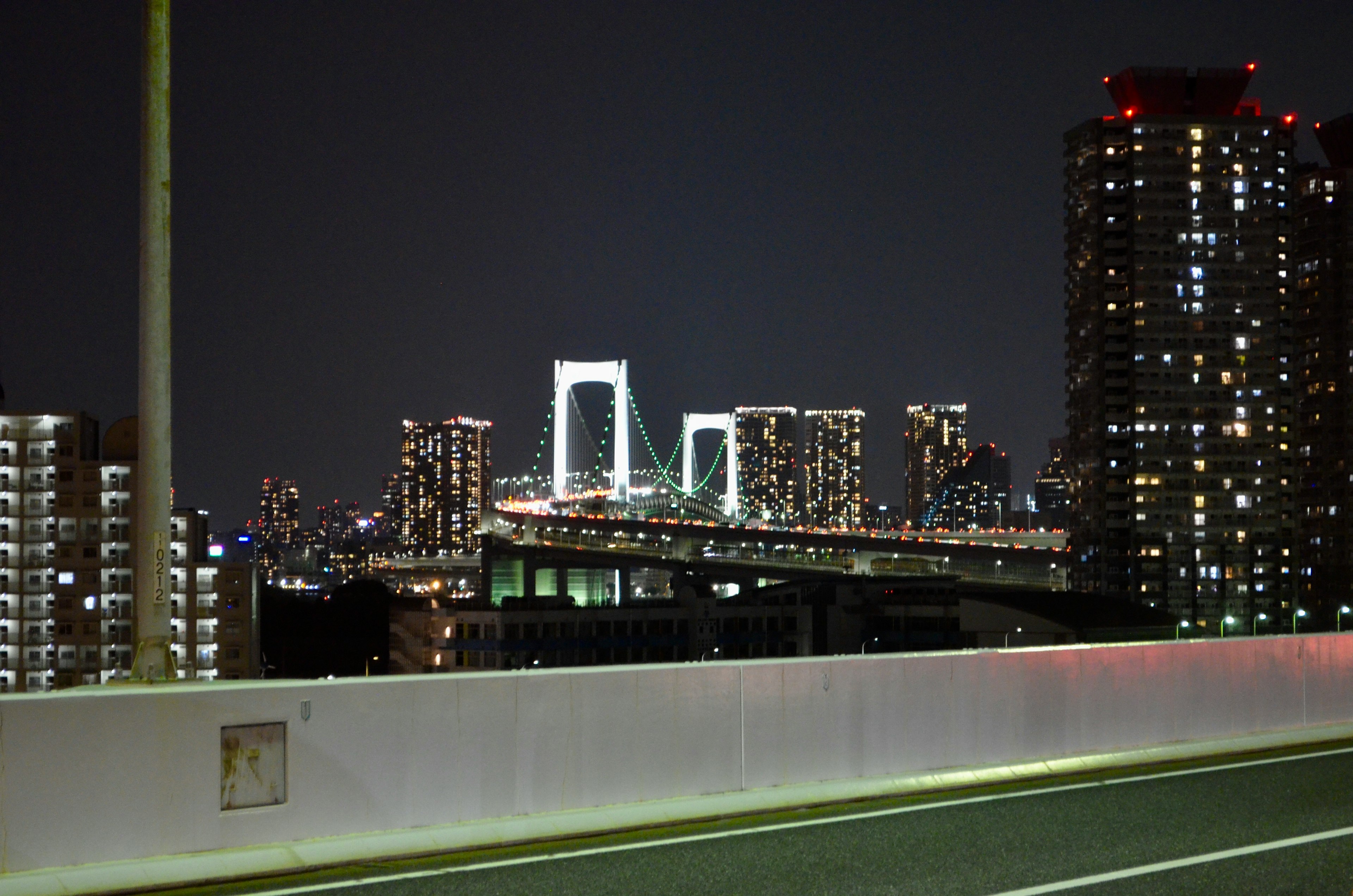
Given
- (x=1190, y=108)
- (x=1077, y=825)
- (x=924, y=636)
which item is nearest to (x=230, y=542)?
(x=924, y=636)

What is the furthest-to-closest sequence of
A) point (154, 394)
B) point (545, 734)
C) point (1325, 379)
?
1. point (1325, 379)
2. point (545, 734)
3. point (154, 394)

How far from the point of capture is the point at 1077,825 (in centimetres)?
1019

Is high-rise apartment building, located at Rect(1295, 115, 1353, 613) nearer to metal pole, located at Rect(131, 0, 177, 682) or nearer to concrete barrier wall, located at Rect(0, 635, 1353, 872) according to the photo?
concrete barrier wall, located at Rect(0, 635, 1353, 872)

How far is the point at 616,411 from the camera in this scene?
6747 inches

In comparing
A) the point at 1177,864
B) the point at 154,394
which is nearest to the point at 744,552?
the point at 1177,864

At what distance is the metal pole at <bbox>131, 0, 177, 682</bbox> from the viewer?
8.95 m

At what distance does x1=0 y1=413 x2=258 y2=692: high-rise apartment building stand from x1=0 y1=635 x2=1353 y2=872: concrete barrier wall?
332 feet

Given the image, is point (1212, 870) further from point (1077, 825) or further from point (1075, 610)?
point (1075, 610)

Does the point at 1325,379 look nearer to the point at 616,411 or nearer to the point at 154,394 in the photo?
the point at 616,411

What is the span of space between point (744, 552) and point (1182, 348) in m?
53.2

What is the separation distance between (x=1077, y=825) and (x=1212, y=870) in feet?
5.02

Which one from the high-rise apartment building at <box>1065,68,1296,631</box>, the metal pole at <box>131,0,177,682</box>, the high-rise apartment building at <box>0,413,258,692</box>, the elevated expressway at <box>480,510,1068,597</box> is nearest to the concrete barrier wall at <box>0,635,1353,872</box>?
the metal pole at <box>131,0,177,682</box>

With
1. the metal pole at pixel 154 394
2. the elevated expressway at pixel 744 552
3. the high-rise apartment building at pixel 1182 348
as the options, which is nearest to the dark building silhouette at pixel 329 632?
the elevated expressway at pixel 744 552

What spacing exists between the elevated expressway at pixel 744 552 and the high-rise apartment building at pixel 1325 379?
31232 mm
